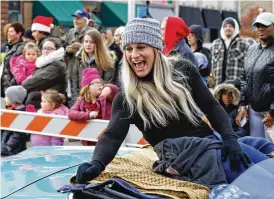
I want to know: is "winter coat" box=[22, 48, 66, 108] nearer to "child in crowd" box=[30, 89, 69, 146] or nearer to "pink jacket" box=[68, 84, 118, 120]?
"child in crowd" box=[30, 89, 69, 146]

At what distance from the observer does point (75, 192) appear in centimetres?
315

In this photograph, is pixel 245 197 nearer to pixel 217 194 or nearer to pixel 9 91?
pixel 217 194

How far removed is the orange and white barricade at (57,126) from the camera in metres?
6.48

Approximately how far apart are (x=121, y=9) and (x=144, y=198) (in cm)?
2982

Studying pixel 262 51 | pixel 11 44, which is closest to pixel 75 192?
pixel 262 51

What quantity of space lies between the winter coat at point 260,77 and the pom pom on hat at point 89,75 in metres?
1.74

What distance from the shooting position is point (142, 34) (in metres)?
3.59

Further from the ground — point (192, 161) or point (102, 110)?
point (192, 161)

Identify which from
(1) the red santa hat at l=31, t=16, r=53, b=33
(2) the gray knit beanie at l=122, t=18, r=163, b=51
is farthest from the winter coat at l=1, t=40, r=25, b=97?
(2) the gray knit beanie at l=122, t=18, r=163, b=51

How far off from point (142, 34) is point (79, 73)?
4.58m

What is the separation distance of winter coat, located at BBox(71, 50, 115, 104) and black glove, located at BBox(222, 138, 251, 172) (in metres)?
4.30

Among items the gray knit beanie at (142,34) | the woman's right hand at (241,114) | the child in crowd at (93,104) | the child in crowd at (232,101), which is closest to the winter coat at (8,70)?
the child in crowd at (93,104)

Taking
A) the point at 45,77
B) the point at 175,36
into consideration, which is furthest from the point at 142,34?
the point at 45,77

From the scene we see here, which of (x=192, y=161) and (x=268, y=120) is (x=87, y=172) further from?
(x=268, y=120)
